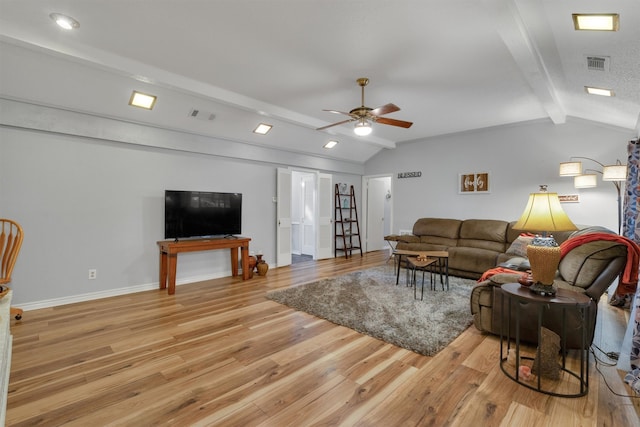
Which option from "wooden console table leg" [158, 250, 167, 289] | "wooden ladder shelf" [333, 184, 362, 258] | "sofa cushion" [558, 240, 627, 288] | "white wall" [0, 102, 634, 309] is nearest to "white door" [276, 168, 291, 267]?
"white wall" [0, 102, 634, 309]

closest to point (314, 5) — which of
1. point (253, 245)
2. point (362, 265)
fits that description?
point (253, 245)

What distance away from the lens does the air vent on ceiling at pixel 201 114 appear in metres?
4.31

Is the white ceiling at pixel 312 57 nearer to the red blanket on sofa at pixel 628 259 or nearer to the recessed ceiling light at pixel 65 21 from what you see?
the recessed ceiling light at pixel 65 21

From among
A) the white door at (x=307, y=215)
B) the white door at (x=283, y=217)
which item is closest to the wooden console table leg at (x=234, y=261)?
the white door at (x=283, y=217)

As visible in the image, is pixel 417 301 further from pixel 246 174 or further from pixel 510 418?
pixel 246 174

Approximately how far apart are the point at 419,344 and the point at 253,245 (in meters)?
3.80

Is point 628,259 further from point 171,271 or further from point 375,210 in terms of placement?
point 375,210

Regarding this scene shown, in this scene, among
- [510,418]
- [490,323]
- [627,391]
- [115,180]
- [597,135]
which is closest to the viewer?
[510,418]

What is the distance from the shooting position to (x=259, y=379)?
213 cm

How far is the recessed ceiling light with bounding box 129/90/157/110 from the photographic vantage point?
12.4 feet

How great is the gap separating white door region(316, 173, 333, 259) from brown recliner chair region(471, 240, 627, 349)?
448 centimetres

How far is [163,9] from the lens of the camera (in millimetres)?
2303

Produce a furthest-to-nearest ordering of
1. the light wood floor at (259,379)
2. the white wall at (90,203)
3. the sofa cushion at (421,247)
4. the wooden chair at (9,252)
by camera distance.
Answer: the sofa cushion at (421,247) → the white wall at (90,203) → the wooden chair at (9,252) → the light wood floor at (259,379)

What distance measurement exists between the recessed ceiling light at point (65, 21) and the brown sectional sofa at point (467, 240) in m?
5.47
